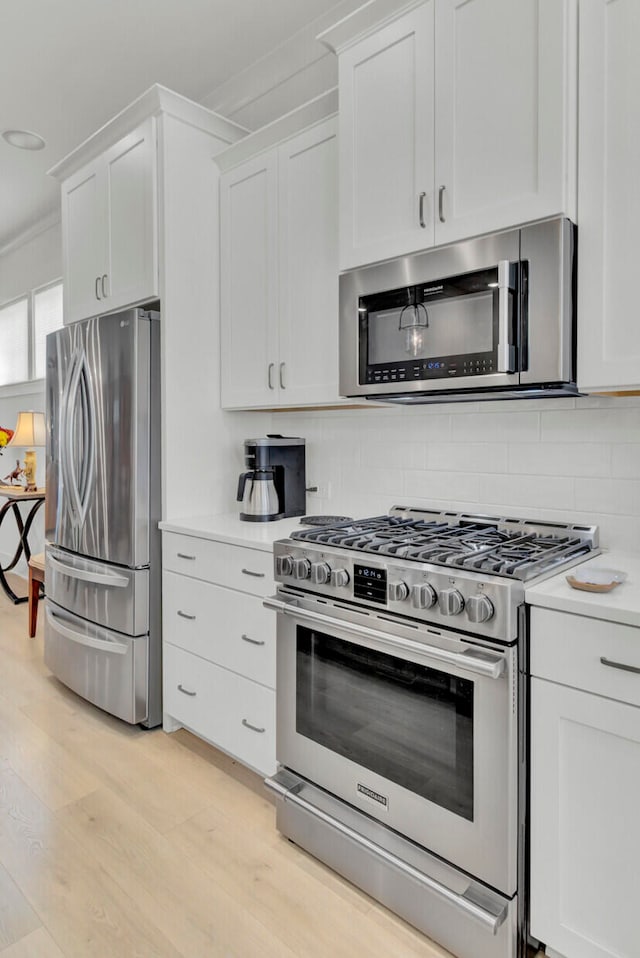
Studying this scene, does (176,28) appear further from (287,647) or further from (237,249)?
(287,647)

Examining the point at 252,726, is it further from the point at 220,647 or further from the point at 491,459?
the point at 491,459

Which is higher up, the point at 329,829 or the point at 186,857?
the point at 329,829

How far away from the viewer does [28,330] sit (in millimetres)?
5047

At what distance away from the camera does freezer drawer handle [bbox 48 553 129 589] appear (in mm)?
2633

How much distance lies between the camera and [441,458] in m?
2.31

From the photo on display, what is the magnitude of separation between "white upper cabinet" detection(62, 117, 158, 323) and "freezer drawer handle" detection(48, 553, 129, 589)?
1.24 metres

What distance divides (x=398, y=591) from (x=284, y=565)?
48cm

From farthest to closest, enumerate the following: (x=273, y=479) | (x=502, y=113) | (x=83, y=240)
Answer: (x=83, y=240)
(x=273, y=479)
(x=502, y=113)

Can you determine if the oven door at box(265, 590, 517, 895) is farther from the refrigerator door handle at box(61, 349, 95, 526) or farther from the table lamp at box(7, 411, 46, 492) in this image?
the table lamp at box(7, 411, 46, 492)

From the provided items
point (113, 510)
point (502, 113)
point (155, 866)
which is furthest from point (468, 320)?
point (155, 866)

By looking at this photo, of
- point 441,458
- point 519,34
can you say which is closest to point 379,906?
point 441,458

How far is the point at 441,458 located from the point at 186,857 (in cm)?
159

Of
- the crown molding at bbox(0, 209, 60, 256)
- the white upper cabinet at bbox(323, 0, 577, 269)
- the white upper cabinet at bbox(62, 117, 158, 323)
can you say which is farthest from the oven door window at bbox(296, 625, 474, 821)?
the crown molding at bbox(0, 209, 60, 256)

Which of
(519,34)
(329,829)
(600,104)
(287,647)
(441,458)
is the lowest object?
(329,829)
